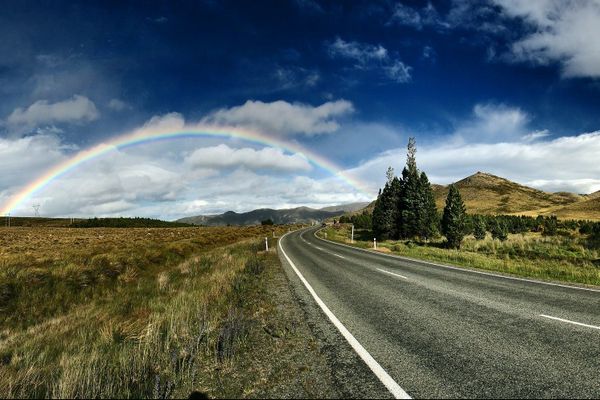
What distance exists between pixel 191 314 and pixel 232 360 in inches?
128

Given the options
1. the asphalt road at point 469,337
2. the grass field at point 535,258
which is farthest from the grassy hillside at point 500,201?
the asphalt road at point 469,337

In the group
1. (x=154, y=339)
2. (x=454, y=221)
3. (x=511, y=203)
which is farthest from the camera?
(x=511, y=203)

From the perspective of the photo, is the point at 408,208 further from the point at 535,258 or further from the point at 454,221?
the point at 535,258

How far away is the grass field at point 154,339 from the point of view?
4191 millimetres

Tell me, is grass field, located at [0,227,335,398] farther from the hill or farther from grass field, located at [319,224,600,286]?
the hill

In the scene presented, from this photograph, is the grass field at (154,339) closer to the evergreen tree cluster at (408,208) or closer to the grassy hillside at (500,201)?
the evergreen tree cluster at (408,208)

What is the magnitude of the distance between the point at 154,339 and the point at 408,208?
1781 inches

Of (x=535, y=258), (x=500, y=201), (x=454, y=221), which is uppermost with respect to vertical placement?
(x=500, y=201)

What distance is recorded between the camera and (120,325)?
7.72 meters

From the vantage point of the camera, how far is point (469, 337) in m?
5.52

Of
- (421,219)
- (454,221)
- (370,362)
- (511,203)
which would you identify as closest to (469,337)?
(370,362)

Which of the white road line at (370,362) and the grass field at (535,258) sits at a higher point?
the white road line at (370,362)

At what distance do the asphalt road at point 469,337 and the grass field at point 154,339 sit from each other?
2.95 feet

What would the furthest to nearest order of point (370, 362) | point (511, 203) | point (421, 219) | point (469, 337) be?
point (511, 203) → point (421, 219) → point (469, 337) → point (370, 362)
